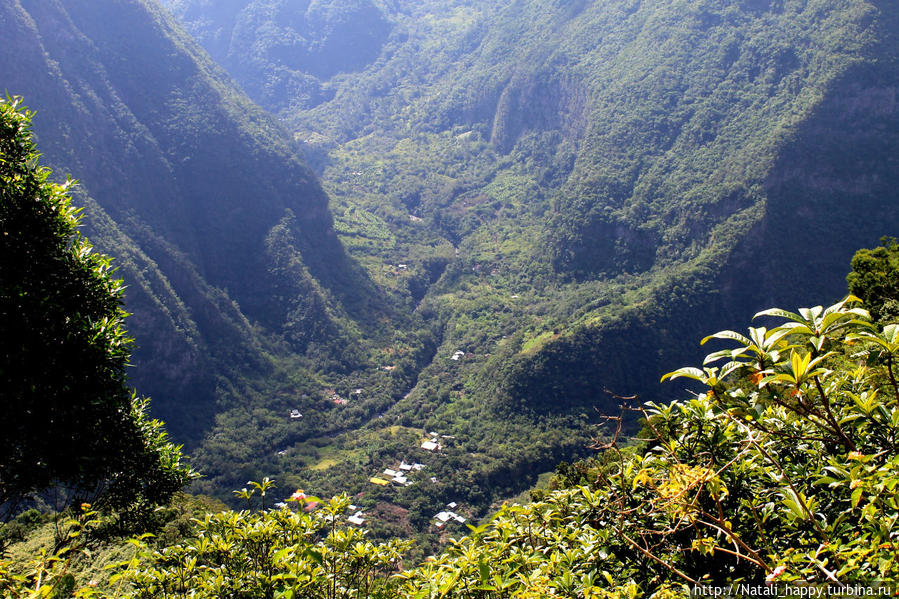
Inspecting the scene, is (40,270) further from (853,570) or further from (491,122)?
(491,122)

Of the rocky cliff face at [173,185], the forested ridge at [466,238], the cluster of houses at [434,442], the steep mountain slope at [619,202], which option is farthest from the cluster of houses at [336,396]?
the cluster of houses at [434,442]

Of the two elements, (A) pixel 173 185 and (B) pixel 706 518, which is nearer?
(B) pixel 706 518

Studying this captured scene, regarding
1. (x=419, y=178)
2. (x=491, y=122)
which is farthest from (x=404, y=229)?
(x=491, y=122)

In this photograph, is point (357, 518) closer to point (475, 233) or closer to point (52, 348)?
point (52, 348)

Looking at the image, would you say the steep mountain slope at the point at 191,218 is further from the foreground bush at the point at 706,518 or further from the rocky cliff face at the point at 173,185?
the foreground bush at the point at 706,518

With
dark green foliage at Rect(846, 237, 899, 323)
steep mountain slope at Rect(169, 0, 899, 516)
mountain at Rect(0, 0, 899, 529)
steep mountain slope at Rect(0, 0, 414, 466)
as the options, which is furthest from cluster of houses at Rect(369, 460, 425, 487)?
dark green foliage at Rect(846, 237, 899, 323)

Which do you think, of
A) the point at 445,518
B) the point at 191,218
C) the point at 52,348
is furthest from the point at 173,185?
the point at 52,348
